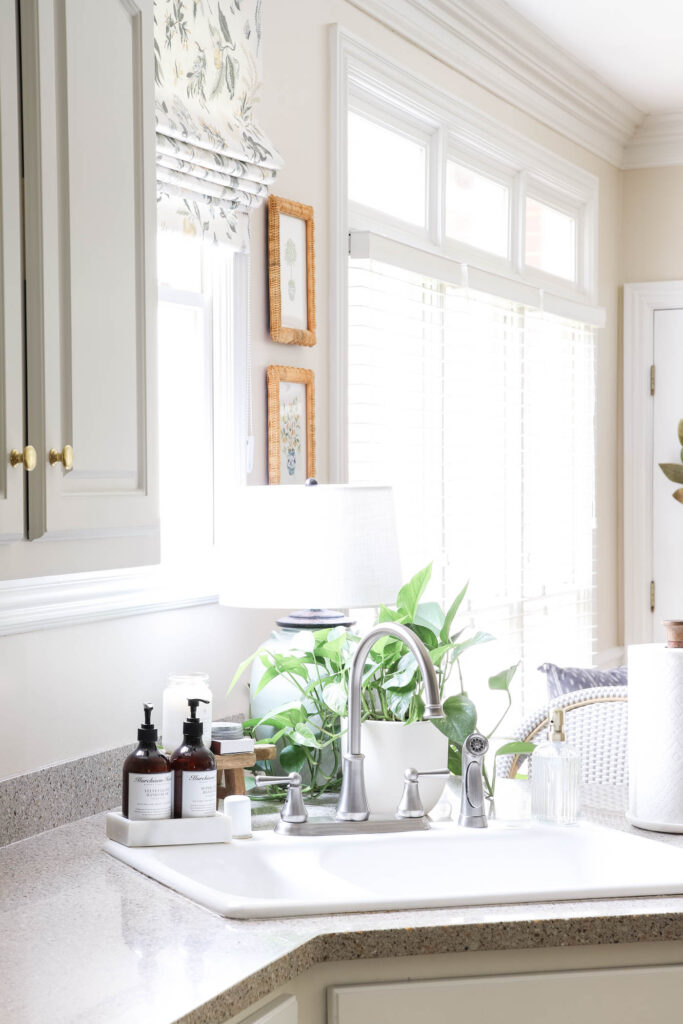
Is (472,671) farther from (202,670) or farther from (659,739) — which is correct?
(659,739)

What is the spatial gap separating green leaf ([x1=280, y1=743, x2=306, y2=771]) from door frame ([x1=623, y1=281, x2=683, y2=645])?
9.74 feet

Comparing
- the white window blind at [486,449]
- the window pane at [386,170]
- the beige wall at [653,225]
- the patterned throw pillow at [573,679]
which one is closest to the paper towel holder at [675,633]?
the white window blind at [486,449]

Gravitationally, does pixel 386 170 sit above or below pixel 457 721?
above

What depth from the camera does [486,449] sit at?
3.68 meters

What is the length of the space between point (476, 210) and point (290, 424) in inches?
55.6

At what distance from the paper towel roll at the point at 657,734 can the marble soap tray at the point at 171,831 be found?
62 cm

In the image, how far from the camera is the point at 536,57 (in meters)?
3.72

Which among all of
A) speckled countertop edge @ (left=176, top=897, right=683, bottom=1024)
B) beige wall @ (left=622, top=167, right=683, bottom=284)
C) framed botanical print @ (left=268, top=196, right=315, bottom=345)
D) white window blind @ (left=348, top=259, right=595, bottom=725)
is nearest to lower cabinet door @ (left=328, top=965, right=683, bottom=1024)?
speckled countertop edge @ (left=176, top=897, right=683, bottom=1024)

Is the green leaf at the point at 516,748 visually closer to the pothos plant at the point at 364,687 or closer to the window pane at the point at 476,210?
the pothos plant at the point at 364,687

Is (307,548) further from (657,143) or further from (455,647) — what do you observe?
(657,143)

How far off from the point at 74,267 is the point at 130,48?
348mm

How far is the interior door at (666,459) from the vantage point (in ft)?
15.5

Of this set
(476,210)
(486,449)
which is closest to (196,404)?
(486,449)

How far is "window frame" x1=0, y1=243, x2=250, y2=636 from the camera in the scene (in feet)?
6.11
